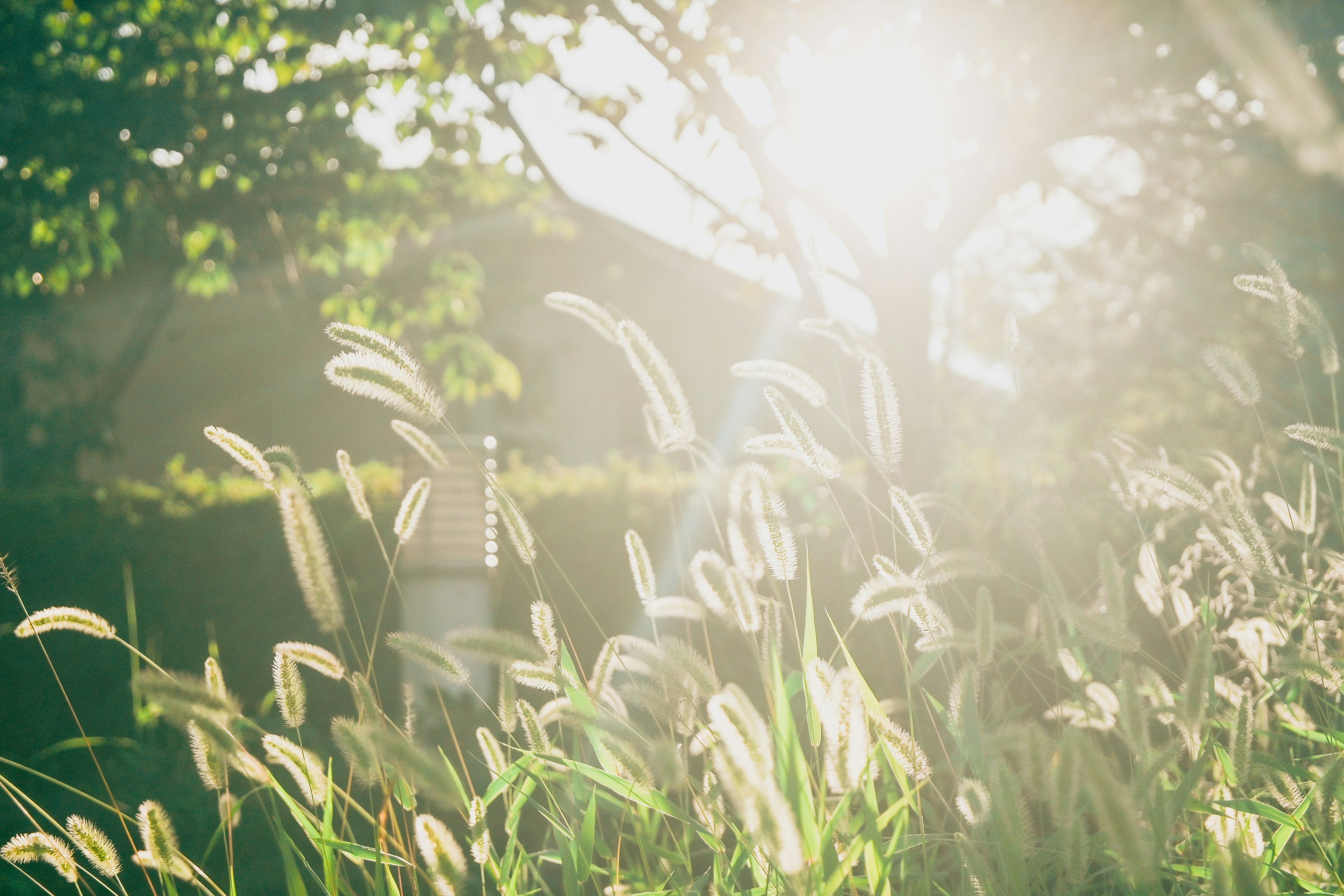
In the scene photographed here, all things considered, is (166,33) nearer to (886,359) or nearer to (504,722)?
(886,359)

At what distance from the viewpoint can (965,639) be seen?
1305mm

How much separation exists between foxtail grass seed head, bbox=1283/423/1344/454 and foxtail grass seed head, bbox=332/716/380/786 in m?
1.49

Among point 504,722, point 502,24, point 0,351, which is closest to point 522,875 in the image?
point 504,722

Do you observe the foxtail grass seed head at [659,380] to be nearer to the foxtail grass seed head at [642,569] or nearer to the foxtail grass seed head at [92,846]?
the foxtail grass seed head at [642,569]

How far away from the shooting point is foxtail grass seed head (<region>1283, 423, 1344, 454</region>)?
1.36 m

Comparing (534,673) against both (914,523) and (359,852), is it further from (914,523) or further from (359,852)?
(914,523)

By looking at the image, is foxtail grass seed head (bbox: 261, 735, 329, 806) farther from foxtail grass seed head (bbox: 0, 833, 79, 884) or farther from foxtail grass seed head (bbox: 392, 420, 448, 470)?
foxtail grass seed head (bbox: 392, 420, 448, 470)

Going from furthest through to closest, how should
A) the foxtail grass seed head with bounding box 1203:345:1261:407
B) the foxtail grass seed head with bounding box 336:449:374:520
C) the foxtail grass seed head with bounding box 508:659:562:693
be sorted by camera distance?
the foxtail grass seed head with bounding box 1203:345:1261:407 → the foxtail grass seed head with bounding box 336:449:374:520 → the foxtail grass seed head with bounding box 508:659:562:693

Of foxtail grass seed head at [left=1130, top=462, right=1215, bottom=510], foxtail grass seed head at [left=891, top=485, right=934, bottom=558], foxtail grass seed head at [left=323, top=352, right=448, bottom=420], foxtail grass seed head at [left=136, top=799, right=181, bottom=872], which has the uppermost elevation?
foxtail grass seed head at [left=1130, top=462, right=1215, bottom=510]

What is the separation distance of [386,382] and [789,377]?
0.69 meters

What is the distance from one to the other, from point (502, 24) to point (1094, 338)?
21.5 ft

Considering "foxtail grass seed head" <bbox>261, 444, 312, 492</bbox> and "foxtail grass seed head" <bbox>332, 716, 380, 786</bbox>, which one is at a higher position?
"foxtail grass seed head" <bbox>261, 444, 312, 492</bbox>

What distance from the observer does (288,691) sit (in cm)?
112

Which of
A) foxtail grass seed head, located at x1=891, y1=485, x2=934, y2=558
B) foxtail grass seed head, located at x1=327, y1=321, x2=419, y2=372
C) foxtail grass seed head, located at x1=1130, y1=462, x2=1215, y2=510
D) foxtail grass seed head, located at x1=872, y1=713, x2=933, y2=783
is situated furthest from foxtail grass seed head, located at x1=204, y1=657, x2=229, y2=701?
foxtail grass seed head, located at x1=1130, y1=462, x2=1215, y2=510
